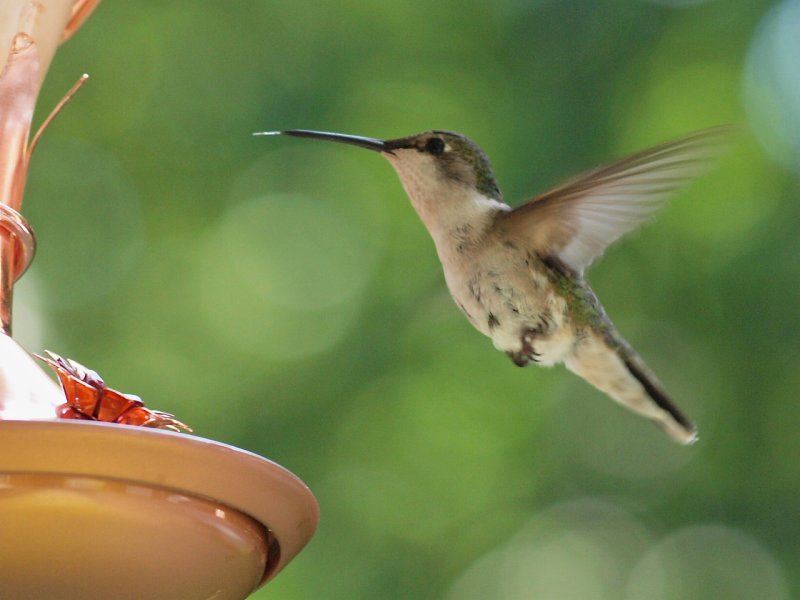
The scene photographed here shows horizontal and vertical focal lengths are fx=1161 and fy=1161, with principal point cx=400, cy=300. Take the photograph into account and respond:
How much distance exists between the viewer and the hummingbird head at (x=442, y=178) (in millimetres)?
2627

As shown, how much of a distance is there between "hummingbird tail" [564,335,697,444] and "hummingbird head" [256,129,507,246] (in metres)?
0.39

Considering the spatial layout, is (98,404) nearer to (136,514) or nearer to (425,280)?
(136,514)

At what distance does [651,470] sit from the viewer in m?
4.74

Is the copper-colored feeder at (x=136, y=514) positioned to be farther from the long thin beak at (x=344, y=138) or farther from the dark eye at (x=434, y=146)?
the dark eye at (x=434, y=146)

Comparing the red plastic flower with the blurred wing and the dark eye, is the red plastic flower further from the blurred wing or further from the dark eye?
the dark eye

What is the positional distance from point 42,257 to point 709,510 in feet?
9.63

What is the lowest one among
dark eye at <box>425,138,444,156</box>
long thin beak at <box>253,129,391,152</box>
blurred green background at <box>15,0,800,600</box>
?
blurred green background at <box>15,0,800,600</box>

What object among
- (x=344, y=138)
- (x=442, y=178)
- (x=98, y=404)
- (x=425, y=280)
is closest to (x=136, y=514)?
(x=98, y=404)

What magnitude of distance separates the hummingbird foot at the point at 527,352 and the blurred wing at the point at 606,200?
8.4 inches

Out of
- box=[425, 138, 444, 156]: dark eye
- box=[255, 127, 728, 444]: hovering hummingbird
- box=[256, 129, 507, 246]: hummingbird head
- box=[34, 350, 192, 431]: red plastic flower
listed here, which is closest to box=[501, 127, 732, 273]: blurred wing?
Answer: box=[255, 127, 728, 444]: hovering hummingbird

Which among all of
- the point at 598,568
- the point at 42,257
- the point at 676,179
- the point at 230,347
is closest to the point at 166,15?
the point at 42,257

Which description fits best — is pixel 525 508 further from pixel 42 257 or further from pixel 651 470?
pixel 42 257

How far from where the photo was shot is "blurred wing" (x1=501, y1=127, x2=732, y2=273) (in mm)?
2158

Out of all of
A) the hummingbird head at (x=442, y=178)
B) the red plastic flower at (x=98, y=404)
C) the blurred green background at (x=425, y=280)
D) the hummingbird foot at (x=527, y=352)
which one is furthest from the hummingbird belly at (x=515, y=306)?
the blurred green background at (x=425, y=280)
